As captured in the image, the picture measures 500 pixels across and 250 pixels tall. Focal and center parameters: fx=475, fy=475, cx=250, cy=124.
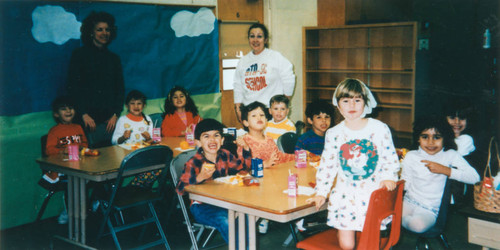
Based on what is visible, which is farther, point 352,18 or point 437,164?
point 352,18

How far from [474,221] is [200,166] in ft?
6.07

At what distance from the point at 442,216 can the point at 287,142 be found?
156cm

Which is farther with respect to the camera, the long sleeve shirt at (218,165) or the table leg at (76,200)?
the table leg at (76,200)

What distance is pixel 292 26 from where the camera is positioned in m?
7.78

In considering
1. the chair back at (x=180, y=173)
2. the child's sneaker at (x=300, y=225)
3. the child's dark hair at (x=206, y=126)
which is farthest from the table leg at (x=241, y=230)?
the child's sneaker at (x=300, y=225)

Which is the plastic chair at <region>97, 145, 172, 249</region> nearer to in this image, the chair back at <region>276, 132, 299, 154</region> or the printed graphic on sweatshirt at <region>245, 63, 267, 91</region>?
the chair back at <region>276, 132, 299, 154</region>

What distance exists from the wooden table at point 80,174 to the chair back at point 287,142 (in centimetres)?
105

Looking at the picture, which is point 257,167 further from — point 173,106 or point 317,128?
point 173,106

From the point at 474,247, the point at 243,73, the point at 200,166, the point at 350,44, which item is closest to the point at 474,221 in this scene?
the point at 474,247

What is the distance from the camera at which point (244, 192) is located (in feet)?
9.46

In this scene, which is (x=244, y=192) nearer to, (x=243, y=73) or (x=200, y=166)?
(x=200, y=166)

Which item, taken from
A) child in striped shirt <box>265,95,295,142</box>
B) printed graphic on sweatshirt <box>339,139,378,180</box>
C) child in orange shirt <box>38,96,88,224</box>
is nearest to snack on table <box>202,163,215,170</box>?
printed graphic on sweatshirt <box>339,139,378,180</box>

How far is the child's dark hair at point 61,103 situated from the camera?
4852mm

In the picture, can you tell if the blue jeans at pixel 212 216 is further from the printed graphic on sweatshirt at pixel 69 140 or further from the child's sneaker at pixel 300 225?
the printed graphic on sweatshirt at pixel 69 140
